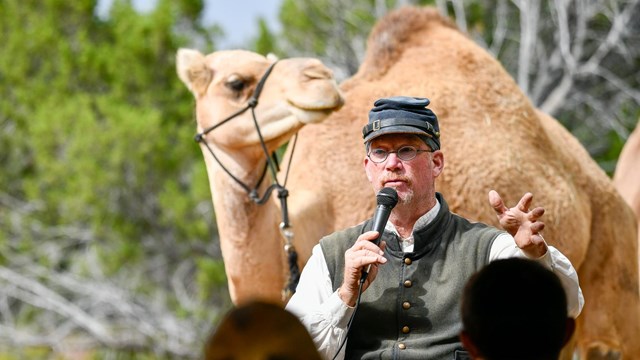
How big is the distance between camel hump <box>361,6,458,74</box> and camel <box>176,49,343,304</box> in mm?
868

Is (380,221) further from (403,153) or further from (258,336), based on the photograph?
(258,336)

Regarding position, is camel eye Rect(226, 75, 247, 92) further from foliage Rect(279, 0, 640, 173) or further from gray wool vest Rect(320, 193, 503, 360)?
foliage Rect(279, 0, 640, 173)

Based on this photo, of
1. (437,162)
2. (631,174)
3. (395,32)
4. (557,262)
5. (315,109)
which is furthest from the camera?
(631,174)

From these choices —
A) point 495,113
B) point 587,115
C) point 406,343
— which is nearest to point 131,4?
point 587,115

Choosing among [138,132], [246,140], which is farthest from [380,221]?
[138,132]

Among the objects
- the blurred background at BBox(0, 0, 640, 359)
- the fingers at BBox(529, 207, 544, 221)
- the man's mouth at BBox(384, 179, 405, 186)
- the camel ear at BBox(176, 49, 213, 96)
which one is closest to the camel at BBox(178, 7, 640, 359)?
the camel ear at BBox(176, 49, 213, 96)

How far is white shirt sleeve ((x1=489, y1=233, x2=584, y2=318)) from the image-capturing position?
3.26m

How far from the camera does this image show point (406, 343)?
3395mm

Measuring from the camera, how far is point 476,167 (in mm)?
5707

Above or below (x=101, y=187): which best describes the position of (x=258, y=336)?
above

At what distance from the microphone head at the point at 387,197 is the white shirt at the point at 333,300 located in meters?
0.19

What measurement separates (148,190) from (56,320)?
2.11 metres

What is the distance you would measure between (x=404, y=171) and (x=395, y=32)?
10.0 ft

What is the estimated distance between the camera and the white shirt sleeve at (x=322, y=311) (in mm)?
3309
